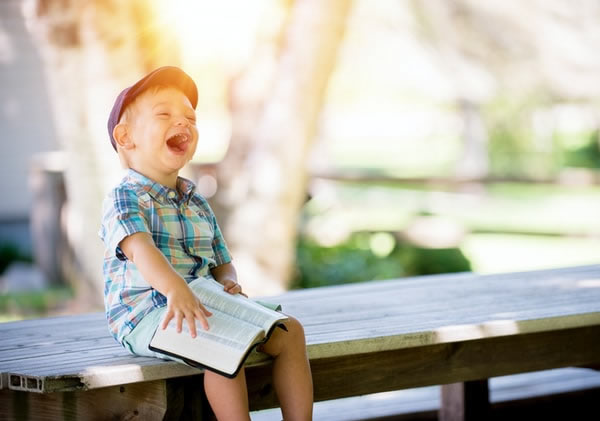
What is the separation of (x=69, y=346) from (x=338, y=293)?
3.69 ft

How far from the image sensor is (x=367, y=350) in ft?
8.21

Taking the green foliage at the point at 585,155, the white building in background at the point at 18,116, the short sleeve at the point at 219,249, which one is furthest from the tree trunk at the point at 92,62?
the green foliage at the point at 585,155

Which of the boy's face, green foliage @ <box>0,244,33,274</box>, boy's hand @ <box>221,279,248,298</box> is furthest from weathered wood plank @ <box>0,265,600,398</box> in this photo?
green foliage @ <box>0,244,33,274</box>

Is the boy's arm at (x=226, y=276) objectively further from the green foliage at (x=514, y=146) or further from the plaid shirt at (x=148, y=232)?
the green foliage at (x=514, y=146)

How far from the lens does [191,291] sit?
89.3 inches

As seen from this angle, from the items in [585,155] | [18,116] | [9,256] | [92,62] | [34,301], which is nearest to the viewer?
[92,62]

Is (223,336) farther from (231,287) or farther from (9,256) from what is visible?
(9,256)

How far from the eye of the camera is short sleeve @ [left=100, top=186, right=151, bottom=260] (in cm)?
234

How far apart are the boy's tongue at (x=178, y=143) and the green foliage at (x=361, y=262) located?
226 inches

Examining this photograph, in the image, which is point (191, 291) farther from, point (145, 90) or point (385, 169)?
point (385, 169)

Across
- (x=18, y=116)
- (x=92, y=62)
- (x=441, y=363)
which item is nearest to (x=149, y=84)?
(x=441, y=363)

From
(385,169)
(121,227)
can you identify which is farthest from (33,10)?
(385,169)

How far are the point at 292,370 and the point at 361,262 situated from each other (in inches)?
246

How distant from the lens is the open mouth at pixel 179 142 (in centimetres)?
251
